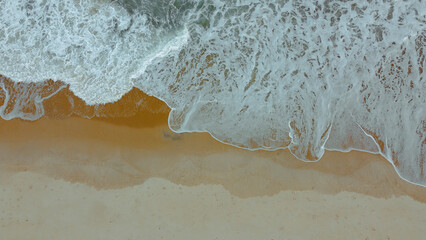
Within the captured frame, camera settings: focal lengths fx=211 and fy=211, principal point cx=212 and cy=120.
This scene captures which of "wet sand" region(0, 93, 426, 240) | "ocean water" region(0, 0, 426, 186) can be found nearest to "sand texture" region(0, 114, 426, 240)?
"wet sand" region(0, 93, 426, 240)

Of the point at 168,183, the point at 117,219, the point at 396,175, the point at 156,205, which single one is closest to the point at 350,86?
the point at 396,175

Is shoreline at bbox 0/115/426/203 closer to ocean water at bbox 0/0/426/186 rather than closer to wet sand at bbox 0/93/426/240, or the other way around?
wet sand at bbox 0/93/426/240

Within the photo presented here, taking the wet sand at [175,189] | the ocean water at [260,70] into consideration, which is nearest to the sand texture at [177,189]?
the wet sand at [175,189]

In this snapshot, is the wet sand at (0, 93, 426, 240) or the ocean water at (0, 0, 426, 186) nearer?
the wet sand at (0, 93, 426, 240)

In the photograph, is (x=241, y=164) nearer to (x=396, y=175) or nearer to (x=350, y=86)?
(x=350, y=86)

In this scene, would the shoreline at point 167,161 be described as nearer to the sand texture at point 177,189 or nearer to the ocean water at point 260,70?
the sand texture at point 177,189

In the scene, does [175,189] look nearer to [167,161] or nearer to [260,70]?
[167,161]
